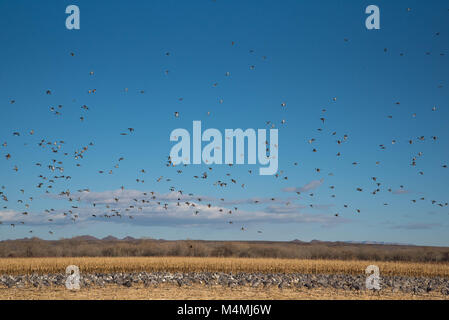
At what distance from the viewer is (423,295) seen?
26859mm

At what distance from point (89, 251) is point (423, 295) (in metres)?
49.5

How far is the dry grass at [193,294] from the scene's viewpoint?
23922 mm

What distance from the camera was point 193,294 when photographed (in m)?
25.1

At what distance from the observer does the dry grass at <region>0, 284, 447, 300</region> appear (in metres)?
23.9

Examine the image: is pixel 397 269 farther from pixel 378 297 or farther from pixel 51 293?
pixel 51 293

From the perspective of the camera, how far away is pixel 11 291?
25.8 m
